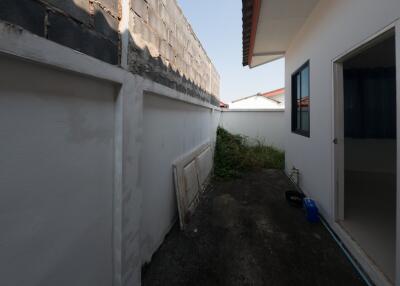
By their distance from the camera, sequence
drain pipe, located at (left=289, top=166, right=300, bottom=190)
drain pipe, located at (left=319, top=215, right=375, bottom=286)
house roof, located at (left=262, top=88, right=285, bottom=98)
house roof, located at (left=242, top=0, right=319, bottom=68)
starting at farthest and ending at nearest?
house roof, located at (left=262, top=88, right=285, bottom=98), drain pipe, located at (left=289, top=166, right=300, bottom=190), house roof, located at (left=242, top=0, right=319, bottom=68), drain pipe, located at (left=319, top=215, right=375, bottom=286)

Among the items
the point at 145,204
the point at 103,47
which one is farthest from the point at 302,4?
the point at 145,204

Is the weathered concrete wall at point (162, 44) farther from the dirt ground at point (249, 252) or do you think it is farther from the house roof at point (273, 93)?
the house roof at point (273, 93)

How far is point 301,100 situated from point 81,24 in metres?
4.29

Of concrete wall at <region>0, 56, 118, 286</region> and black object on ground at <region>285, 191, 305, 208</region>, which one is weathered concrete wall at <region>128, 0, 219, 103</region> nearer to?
concrete wall at <region>0, 56, 118, 286</region>

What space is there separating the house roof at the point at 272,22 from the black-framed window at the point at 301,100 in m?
0.75

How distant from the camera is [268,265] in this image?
2.19m

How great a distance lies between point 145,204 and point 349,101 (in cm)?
518

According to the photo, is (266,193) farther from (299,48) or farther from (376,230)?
(299,48)

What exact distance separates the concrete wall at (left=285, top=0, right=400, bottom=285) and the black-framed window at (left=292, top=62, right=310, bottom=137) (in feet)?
0.53

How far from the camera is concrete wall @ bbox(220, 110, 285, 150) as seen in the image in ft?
29.8

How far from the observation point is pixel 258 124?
9.31m

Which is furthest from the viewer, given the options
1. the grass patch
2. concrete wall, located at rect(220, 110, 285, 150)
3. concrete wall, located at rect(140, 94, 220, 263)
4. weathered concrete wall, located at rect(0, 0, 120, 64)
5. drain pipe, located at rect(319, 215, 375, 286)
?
concrete wall, located at rect(220, 110, 285, 150)

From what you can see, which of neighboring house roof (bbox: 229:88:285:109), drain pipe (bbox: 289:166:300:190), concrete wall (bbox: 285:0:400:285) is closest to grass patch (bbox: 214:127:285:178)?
drain pipe (bbox: 289:166:300:190)

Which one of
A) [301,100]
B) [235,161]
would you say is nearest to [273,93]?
[235,161]
